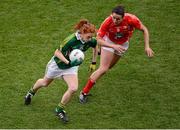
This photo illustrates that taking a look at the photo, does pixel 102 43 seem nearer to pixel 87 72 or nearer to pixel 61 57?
pixel 61 57

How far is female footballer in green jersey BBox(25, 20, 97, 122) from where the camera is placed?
9.15 meters

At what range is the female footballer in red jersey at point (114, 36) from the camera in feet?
31.3

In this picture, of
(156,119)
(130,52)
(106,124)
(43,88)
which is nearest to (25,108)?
A: (43,88)

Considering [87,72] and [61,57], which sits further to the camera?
[87,72]

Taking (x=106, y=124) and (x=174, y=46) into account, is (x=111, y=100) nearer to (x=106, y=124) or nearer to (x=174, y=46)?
(x=106, y=124)

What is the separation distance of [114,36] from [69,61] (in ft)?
4.06

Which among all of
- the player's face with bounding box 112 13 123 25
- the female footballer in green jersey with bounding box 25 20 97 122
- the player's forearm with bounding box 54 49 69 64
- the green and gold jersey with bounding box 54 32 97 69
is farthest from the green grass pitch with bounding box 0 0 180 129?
the player's face with bounding box 112 13 123 25

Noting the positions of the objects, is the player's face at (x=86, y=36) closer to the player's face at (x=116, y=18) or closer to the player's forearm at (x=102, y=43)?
the player's forearm at (x=102, y=43)

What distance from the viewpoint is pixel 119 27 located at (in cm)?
982

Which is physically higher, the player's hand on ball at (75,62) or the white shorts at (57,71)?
the player's hand on ball at (75,62)

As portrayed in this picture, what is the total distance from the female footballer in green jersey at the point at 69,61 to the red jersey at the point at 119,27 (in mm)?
404

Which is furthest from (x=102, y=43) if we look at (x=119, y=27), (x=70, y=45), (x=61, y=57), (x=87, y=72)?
(x=87, y=72)

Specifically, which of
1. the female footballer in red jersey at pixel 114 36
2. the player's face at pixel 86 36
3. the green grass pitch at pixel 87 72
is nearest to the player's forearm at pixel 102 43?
the female footballer in red jersey at pixel 114 36

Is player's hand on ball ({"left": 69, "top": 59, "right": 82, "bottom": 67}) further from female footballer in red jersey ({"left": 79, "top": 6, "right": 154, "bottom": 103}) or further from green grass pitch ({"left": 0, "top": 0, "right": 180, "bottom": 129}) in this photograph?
green grass pitch ({"left": 0, "top": 0, "right": 180, "bottom": 129})
